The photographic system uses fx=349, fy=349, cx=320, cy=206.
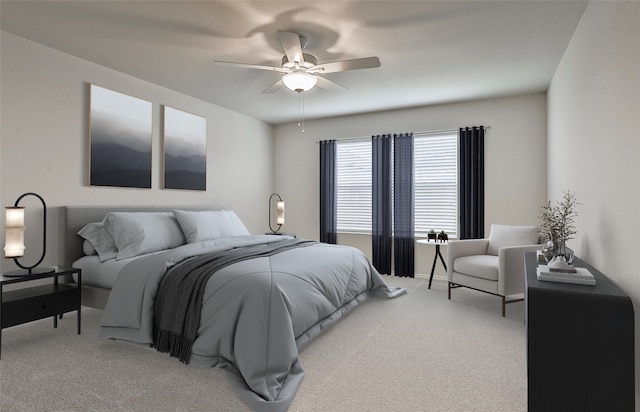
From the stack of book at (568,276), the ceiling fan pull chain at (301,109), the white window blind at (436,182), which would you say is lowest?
the stack of book at (568,276)

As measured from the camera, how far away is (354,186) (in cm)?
593

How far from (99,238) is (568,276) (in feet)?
12.7

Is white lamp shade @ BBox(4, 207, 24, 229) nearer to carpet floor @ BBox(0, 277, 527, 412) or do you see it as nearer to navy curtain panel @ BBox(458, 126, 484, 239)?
carpet floor @ BBox(0, 277, 527, 412)

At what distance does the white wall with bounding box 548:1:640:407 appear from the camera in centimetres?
162

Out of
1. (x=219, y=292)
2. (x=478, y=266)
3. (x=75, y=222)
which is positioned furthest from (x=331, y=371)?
(x=75, y=222)

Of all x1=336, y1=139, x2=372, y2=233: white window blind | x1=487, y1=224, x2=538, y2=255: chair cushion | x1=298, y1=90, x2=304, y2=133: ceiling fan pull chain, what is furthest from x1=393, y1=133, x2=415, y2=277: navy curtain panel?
x1=298, y1=90, x2=304, y2=133: ceiling fan pull chain

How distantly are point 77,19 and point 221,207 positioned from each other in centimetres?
299

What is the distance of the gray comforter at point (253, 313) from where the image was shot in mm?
2109

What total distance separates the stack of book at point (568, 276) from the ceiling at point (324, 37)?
6.52 feet

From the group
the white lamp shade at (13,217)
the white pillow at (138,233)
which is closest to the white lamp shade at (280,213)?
the white pillow at (138,233)

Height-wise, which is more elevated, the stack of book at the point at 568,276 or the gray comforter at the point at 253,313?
the stack of book at the point at 568,276

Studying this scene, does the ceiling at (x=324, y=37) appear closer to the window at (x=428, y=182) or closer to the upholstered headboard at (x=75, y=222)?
the window at (x=428, y=182)

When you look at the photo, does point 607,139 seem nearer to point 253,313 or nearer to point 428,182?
point 253,313

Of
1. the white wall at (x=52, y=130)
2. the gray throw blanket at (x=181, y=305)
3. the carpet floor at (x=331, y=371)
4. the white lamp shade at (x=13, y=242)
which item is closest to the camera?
the carpet floor at (x=331, y=371)
